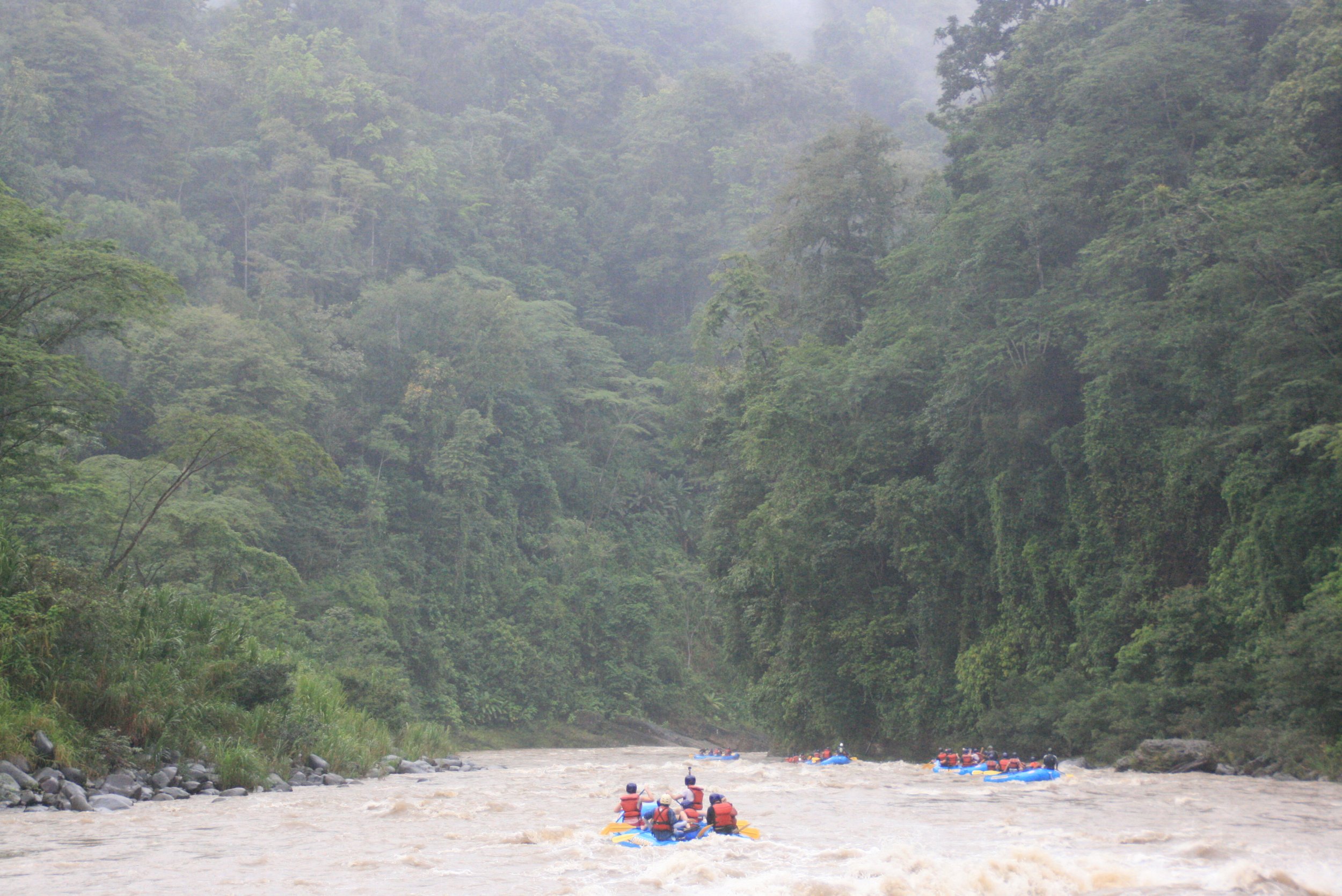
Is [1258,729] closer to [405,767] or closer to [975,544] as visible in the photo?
[975,544]

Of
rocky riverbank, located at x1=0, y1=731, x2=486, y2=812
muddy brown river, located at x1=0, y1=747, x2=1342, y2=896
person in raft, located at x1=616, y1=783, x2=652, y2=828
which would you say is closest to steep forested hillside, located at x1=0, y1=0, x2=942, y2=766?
rocky riverbank, located at x1=0, y1=731, x2=486, y2=812

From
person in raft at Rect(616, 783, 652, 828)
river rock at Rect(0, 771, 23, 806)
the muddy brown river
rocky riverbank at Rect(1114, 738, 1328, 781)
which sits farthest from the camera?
rocky riverbank at Rect(1114, 738, 1328, 781)

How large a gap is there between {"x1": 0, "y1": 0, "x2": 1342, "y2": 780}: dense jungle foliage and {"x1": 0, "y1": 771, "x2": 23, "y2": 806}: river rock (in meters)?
0.64

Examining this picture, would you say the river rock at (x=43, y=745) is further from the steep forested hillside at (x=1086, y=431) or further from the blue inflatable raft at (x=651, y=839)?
the steep forested hillside at (x=1086, y=431)

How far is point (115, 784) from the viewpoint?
10.1 meters

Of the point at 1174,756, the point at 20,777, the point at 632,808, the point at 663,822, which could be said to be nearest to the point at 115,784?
the point at 20,777

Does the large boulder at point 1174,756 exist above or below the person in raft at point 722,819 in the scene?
above

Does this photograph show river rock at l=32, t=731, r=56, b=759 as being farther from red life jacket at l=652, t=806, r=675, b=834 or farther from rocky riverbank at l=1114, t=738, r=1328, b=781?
rocky riverbank at l=1114, t=738, r=1328, b=781

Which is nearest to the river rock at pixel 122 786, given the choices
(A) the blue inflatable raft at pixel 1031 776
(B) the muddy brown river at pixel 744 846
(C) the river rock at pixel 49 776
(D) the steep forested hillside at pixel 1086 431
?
(B) the muddy brown river at pixel 744 846

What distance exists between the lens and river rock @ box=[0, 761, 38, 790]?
30.0 feet

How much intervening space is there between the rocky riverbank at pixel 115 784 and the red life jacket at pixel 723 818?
5.64 m

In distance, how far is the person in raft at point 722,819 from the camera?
824 centimetres

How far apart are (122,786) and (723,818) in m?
6.24

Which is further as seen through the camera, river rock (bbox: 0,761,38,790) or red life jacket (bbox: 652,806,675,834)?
river rock (bbox: 0,761,38,790)
